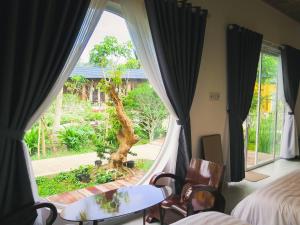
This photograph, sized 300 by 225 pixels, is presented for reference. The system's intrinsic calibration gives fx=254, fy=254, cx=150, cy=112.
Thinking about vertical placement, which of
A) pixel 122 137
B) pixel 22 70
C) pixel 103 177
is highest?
pixel 22 70

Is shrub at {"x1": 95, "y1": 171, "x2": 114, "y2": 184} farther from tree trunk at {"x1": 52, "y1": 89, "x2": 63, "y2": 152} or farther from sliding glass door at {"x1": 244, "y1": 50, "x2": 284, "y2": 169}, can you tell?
sliding glass door at {"x1": 244, "y1": 50, "x2": 284, "y2": 169}

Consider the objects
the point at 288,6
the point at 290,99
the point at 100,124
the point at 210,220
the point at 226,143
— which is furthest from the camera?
the point at 290,99

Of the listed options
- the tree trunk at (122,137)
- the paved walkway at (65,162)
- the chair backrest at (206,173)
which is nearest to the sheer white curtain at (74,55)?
the paved walkway at (65,162)

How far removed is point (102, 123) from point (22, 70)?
115 centimetres

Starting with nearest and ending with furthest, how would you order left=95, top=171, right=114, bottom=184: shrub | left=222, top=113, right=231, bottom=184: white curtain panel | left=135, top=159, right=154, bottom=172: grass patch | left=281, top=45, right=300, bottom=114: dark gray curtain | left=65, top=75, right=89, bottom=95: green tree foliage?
left=65, top=75, right=89, bottom=95: green tree foliage, left=95, top=171, right=114, bottom=184: shrub, left=135, top=159, right=154, bottom=172: grass patch, left=222, top=113, right=231, bottom=184: white curtain panel, left=281, top=45, right=300, bottom=114: dark gray curtain

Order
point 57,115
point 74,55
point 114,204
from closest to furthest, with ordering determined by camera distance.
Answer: point 114,204 < point 74,55 < point 57,115

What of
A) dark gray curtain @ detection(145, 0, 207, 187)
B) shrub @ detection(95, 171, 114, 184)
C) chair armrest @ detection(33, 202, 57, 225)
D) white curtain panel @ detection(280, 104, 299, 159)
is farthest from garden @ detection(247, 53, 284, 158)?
chair armrest @ detection(33, 202, 57, 225)

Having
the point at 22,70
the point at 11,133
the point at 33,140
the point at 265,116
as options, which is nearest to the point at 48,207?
the point at 11,133

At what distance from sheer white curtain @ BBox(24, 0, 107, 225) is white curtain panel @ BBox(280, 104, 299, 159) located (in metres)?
4.51

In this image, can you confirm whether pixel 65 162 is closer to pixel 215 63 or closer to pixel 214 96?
pixel 214 96

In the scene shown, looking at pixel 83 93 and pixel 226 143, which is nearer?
pixel 83 93

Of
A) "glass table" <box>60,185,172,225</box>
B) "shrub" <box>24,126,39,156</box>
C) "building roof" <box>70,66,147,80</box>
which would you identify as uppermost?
"building roof" <box>70,66,147,80</box>

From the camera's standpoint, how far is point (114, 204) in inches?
76.4

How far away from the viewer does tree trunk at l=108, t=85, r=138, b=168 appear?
9.61 ft
